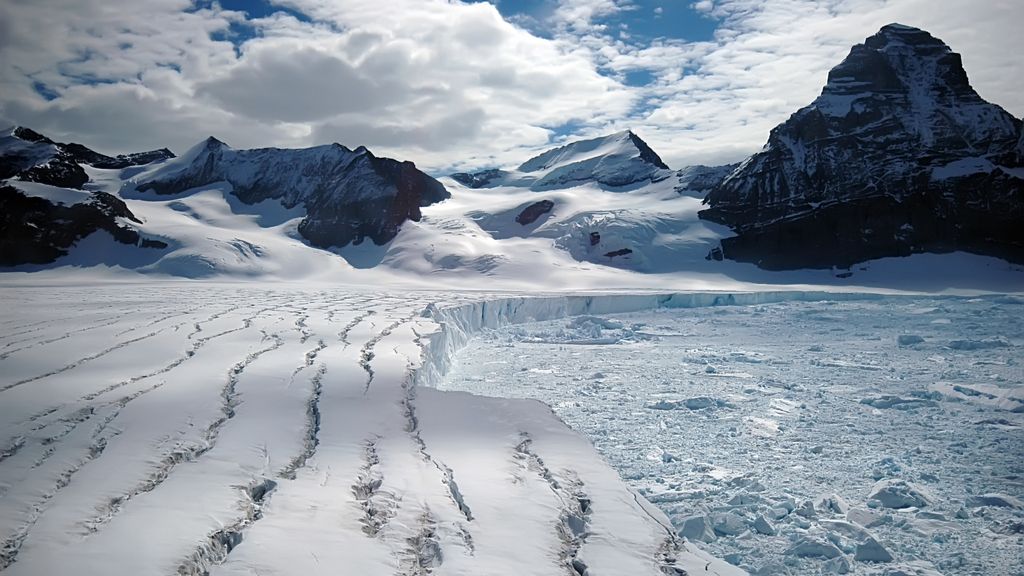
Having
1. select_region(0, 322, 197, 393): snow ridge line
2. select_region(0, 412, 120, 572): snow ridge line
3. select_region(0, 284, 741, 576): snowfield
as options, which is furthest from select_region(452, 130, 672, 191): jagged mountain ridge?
select_region(0, 412, 120, 572): snow ridge line

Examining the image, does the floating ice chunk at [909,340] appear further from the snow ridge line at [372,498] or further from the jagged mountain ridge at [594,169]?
the jagged mountain ridge at [594,169]

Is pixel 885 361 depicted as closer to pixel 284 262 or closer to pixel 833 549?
pixel 833 549

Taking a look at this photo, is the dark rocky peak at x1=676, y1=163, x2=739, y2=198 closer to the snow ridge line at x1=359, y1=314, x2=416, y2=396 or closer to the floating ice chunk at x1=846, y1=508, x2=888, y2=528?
the snow ridge line at x1=359, y1=314, x2=416, y2=396

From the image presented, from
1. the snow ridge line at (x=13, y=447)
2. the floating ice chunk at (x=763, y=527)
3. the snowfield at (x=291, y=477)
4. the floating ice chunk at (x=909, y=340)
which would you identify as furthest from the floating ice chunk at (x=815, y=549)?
the floating ice chunk at (x=909, y=340)

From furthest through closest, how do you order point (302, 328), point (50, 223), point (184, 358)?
point (50, 223) → point (302, 328) → point (184, 358)

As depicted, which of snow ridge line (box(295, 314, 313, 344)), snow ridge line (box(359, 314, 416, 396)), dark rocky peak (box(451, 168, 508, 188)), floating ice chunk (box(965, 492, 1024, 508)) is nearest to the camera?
floating ice chunk (box(965, 492, 1024, 508))

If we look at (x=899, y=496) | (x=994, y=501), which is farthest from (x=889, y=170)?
(x=899, y=496)

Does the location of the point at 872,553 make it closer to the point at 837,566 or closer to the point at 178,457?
the point at 837,566
